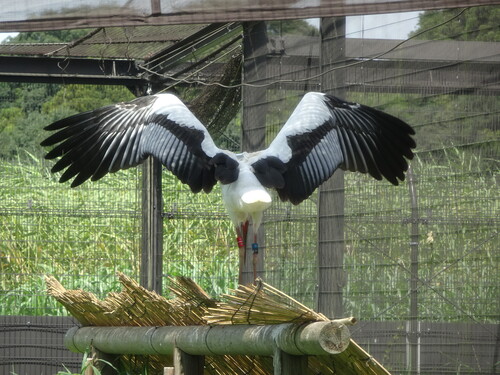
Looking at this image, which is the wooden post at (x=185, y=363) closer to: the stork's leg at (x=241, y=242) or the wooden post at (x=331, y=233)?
the stork's leg at (x=241, y=242)

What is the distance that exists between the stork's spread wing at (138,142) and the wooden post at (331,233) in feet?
2.12

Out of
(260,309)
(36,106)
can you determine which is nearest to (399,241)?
(260,309)

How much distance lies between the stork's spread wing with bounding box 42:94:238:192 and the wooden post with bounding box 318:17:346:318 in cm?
65

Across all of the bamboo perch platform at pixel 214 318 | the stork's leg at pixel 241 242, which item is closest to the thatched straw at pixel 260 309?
the bamboo perch platform at pixel 214 318

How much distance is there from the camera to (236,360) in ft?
14.3

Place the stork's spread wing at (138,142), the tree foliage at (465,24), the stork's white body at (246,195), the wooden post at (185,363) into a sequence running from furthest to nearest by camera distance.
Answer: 1. the stork's spread wing at (138,142)
2. the stork's white body at (246,195)
3. the tree foliage at (465,24)
4. the wooden post at (185,363)

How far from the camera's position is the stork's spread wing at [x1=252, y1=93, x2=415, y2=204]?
4984 mm

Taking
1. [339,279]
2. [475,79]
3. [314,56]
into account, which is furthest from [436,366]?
[314,56]

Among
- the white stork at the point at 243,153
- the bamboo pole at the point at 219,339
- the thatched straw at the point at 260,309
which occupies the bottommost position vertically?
the bamboo pole at the point at 219,339

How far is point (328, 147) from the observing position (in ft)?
17.0

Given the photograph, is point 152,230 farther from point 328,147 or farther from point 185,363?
point 185,363

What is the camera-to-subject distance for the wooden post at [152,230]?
6.73 metres

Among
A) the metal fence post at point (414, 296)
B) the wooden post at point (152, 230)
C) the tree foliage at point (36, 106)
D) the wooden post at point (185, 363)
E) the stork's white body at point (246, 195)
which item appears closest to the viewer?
the wooden post at point (185, 363)

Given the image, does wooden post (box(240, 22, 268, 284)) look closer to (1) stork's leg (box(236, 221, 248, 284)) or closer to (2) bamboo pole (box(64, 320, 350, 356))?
(1) stork's leg (box(236, 221, 248, 284))
